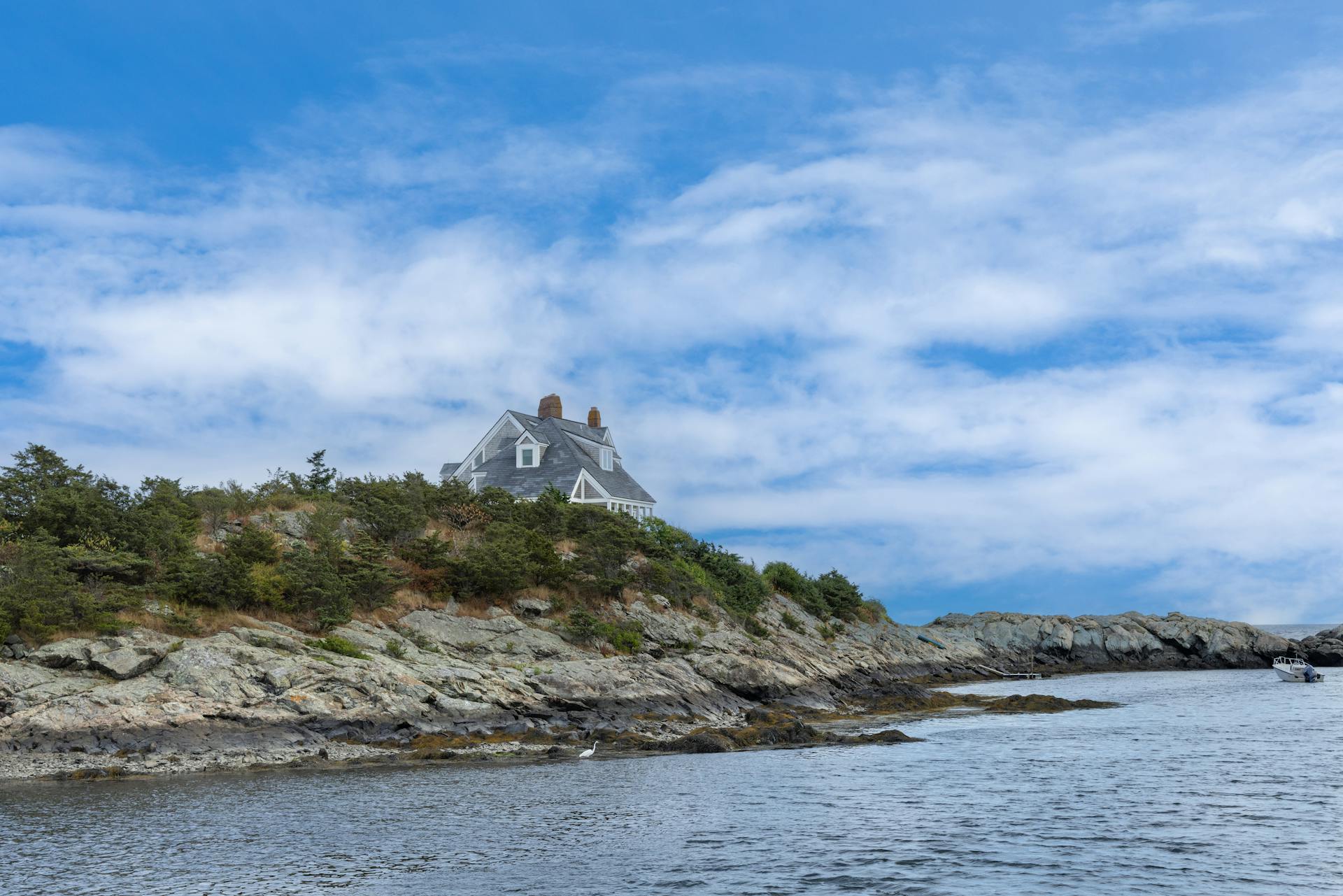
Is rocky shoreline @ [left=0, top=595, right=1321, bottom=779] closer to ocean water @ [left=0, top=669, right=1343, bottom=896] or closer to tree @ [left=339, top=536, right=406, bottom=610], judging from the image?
tree @ [left=339, top=536, right=406, bottom=610]

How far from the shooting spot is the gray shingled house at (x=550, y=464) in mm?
66438

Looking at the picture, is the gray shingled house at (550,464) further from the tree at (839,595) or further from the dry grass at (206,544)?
the dry grass at (206,544)

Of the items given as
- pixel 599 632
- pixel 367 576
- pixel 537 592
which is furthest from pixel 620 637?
pixel 367 576

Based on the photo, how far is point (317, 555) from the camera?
3906 cm

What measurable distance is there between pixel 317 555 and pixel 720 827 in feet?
78.7

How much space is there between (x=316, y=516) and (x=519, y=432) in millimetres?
29021

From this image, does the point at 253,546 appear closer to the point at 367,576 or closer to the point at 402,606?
the point at 367,576

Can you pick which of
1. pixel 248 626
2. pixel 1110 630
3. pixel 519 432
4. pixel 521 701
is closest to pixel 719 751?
pixel 521 701

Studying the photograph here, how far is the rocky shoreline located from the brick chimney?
27.7 metres

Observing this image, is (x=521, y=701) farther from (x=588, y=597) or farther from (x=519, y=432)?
(x=519, y=432)

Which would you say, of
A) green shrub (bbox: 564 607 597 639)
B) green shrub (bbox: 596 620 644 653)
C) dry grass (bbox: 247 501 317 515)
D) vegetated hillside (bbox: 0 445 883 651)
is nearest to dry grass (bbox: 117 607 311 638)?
vegetated hillside (bbox: 0 445 883 651)

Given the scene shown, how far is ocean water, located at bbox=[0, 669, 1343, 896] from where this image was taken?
16.5 metres

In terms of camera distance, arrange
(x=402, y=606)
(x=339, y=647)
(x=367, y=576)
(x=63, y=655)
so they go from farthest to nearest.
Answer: (x=402, y=606)
(x=367, y=576)
(x=339, y=647)
(x=63, y=655)

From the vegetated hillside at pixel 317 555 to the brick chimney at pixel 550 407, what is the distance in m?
17.8
